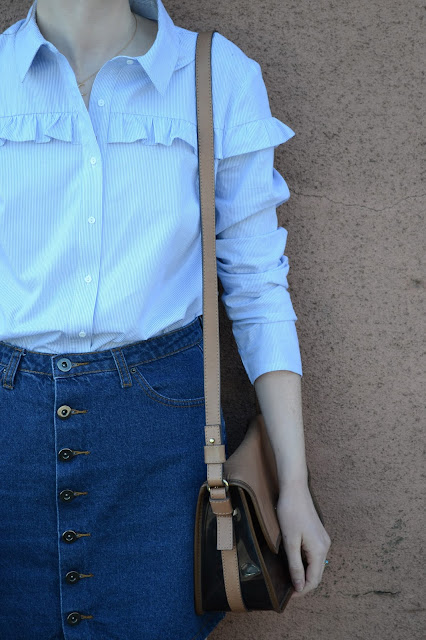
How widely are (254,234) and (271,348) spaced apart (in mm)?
255

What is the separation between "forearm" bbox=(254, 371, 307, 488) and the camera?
1454mm

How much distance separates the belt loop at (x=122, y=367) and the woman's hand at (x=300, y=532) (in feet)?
1.36

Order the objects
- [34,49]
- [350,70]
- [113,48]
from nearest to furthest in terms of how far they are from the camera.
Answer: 1. [34,49]
2. [113,48]
3. [350,70]

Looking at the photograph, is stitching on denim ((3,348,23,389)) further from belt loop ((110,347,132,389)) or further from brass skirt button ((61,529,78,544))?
brass skirt button ((61,529,78,544))

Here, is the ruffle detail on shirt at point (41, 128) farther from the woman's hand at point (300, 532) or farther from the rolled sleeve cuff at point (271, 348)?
the woman's hand at point (300, 532)

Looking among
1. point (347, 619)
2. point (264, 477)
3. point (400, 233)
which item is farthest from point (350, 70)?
point (347, 619)

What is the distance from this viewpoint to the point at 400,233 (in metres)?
1.75

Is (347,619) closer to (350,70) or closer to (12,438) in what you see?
(12,438)

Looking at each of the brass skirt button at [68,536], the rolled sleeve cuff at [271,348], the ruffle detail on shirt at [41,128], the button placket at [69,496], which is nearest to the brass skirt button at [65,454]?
the button placket at [69,496]

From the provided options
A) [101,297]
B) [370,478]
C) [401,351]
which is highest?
[101,297]

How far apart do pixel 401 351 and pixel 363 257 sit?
0.88ft

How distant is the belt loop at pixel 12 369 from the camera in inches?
52.9

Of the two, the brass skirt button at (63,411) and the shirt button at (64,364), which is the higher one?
the shirt button at (64,364)

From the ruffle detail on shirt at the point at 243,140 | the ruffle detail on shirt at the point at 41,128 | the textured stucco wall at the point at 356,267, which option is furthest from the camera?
the textured stucco wall at the point at 356,267
